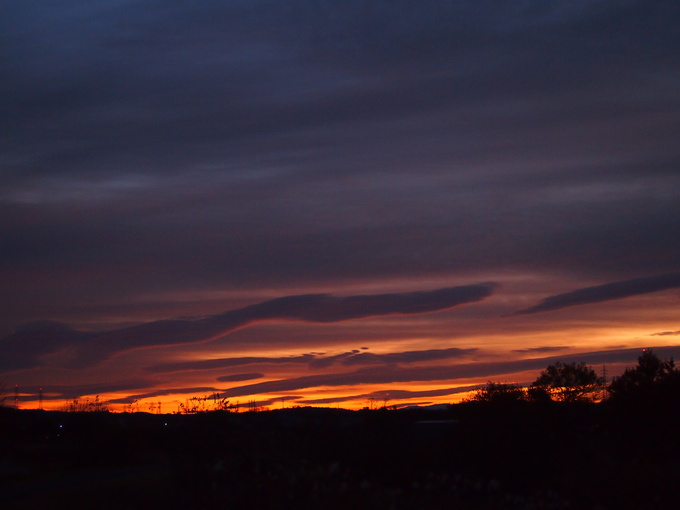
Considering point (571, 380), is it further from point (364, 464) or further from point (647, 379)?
point (364, 464)

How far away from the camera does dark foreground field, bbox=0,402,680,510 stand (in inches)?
687

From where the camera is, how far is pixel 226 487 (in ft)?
55.7

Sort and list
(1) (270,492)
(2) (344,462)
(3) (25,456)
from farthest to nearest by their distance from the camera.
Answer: (3) (25,456)
(2) (344,462)
(1) (270,492)

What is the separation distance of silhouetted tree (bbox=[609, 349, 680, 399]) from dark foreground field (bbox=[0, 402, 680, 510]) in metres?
3.78

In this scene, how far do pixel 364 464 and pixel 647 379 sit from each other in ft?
96.0

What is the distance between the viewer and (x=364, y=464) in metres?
24.3

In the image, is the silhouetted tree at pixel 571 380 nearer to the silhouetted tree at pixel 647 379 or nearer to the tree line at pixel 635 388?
the tree line at pixel 635 388

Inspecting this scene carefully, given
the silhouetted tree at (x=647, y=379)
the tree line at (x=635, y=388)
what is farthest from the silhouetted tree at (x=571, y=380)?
the silhouetted tree at (x=647, y=379)

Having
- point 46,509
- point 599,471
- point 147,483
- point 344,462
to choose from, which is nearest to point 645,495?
point 599,471

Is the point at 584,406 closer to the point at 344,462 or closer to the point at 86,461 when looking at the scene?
the point at 344,462

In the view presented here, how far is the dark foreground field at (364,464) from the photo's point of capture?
1744 centimetres

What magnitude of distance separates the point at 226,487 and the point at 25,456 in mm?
19861

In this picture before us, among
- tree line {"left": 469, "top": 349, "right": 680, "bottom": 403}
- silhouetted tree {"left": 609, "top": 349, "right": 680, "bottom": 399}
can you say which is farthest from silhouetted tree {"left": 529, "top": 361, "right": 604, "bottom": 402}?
silhouetted tree {"left": 609, "top": 349, "right": 680, "bottom": 399}

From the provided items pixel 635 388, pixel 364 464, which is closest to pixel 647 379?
pixel 635 388
